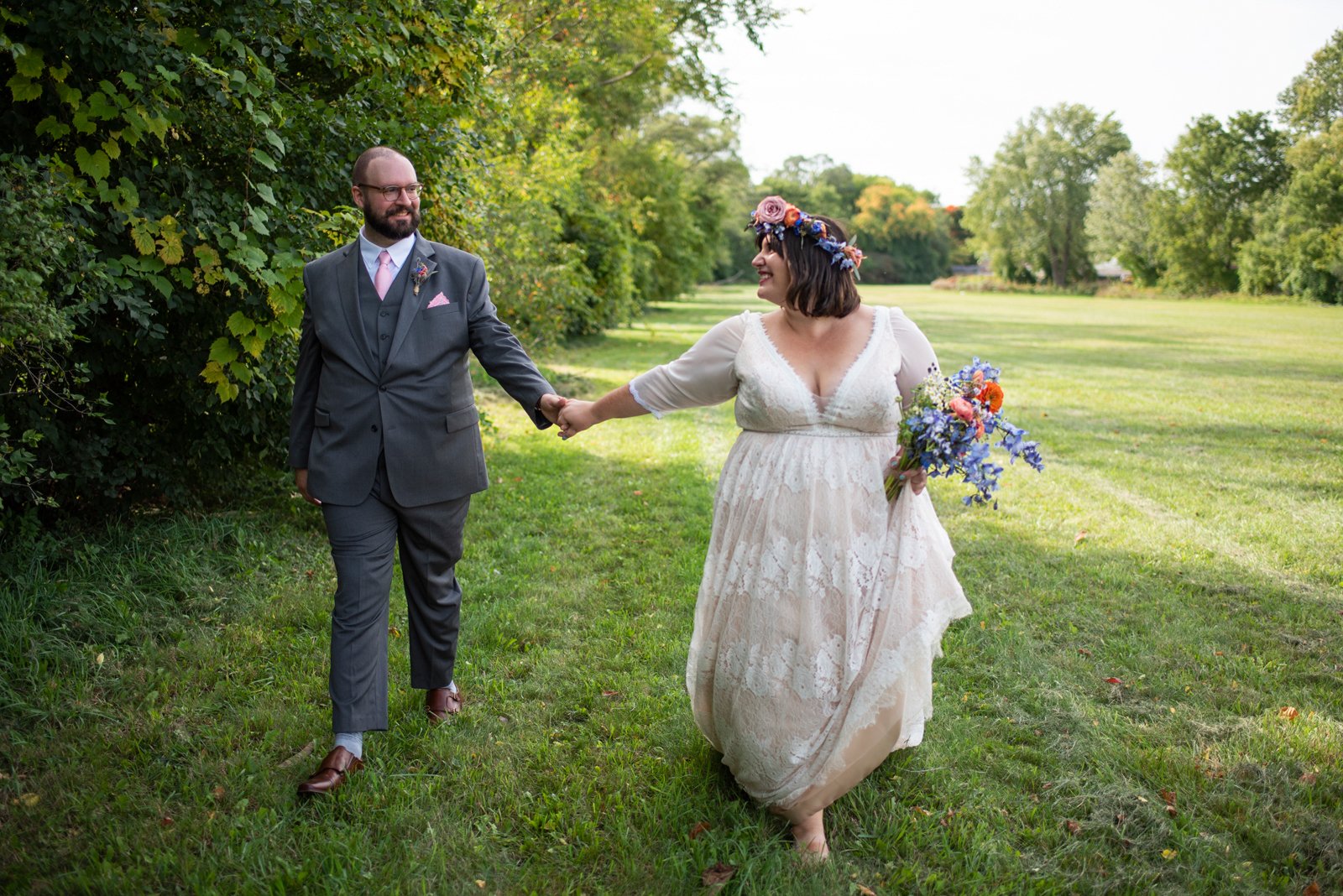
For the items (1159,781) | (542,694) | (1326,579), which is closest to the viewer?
(1159,781)

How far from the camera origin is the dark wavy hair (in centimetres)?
332

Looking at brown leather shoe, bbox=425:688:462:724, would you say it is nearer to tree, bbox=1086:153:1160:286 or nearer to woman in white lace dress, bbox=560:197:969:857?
woman in white lace dress, bbox=560:197:969:857

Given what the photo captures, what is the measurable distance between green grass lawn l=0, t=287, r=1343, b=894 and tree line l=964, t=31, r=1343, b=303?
48.4 metres

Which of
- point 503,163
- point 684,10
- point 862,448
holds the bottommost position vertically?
point 862,448

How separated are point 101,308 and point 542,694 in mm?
3060

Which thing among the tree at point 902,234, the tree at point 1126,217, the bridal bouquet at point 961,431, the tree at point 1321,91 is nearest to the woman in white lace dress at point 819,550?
the bridal bouquet at point 961,431

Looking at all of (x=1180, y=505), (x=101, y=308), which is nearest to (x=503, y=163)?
(x=101, y=308)

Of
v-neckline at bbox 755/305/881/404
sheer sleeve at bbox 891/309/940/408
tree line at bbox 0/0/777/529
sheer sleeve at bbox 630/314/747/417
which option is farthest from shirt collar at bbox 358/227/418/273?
sheer sleeve at bbox 891/309/940/408

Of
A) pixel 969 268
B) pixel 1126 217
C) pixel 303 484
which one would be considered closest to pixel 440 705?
pixel 303 484

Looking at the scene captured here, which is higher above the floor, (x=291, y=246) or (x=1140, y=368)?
(x=291, y=246)

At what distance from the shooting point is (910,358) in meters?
3.41

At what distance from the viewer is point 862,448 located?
10.9 ft

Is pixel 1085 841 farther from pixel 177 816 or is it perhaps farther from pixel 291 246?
pixel 291 246

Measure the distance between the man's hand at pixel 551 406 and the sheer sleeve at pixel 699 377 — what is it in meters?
0.47
